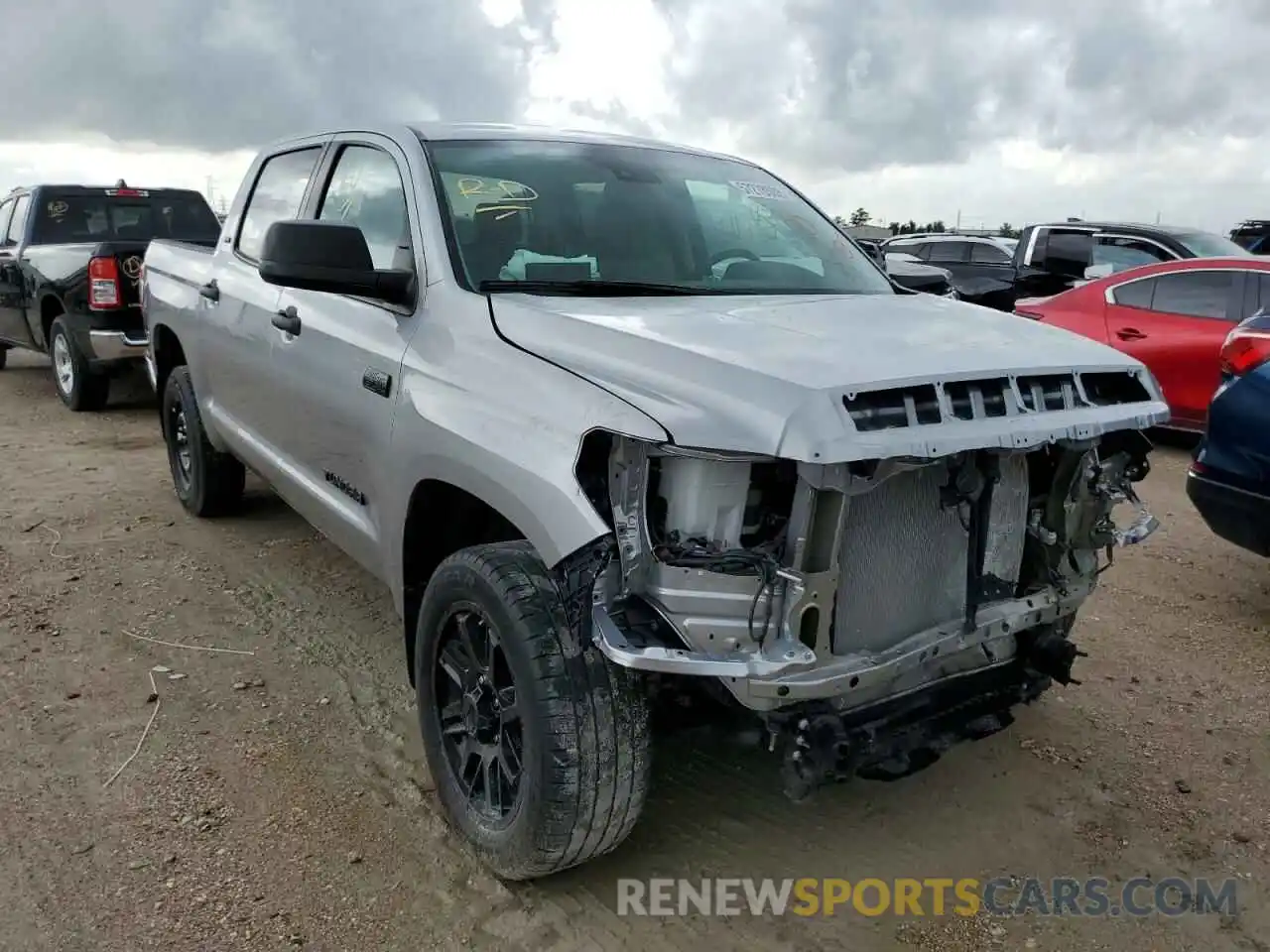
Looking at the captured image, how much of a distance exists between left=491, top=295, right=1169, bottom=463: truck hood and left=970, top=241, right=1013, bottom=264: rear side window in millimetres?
12290

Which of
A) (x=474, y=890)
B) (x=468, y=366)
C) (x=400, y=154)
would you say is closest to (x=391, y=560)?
(x=468, y=366)

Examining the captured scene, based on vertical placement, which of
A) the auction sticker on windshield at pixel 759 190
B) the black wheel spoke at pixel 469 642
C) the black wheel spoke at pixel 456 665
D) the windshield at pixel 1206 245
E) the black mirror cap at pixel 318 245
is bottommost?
the black wheel spoke at pixel 456 665

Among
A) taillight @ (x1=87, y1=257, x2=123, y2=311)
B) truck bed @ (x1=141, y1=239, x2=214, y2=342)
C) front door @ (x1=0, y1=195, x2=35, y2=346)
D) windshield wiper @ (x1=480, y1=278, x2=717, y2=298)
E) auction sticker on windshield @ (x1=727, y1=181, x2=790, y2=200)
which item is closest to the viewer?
windshield wiper @ (x1=480, y1=278, x2=717, y2=298)

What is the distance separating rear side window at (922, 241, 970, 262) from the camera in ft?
47.9

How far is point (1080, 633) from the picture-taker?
4.32 meters

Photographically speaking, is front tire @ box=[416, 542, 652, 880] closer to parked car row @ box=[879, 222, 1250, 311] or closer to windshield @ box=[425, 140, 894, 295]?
windshield @ box=[425, 140, 894, 295]

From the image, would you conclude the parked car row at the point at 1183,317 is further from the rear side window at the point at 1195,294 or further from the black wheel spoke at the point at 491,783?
the black wheel spoke at the point at 491,783

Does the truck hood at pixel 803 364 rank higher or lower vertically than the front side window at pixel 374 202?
lower

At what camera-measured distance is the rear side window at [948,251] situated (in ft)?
47.9

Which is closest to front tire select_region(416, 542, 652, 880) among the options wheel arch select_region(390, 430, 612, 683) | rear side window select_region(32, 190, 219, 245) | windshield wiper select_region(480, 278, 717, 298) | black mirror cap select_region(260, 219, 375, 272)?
wheel arch select_region(390, 430, 612, 683)

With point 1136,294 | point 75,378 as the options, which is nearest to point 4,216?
point 75,378

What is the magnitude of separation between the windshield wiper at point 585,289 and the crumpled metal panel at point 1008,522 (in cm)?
102

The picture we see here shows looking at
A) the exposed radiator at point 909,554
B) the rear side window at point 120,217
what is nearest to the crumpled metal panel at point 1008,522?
the exposed radiator at point 909,554

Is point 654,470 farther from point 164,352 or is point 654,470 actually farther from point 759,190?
point 164,352
